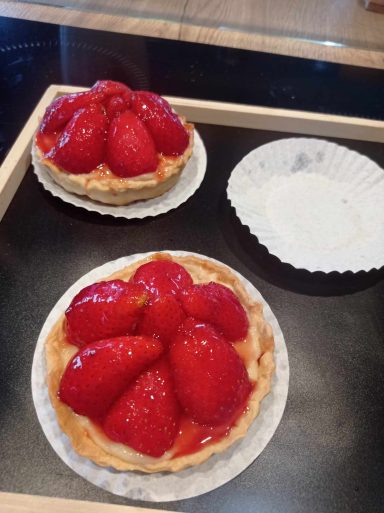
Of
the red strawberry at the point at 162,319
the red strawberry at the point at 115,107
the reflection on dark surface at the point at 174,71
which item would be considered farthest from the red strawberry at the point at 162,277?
the reflection on dark surface at the point at 174,71

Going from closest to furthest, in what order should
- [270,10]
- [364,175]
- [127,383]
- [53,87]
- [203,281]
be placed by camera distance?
[127,383], [203,281], [364,175], [53,87], [270,10]

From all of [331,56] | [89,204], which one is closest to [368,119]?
[331,56]

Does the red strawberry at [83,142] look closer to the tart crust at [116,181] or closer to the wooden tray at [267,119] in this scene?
the tart crust at [116,181]

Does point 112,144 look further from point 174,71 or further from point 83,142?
point 174,71

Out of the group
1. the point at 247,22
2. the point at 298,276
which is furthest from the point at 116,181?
the point at 247,22

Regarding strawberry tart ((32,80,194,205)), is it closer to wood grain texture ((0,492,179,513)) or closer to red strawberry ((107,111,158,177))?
red strawberry ((107,111,158,177))

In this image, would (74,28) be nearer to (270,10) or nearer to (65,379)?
(270,10)

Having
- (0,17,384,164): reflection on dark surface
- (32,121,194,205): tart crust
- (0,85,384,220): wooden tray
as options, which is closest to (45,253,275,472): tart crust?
(32,121,194,205): tart crust
